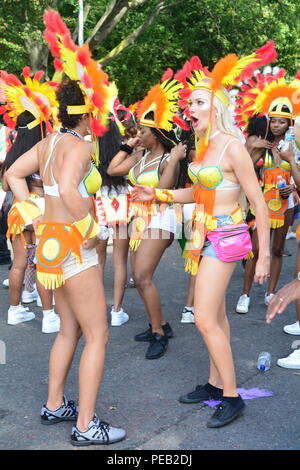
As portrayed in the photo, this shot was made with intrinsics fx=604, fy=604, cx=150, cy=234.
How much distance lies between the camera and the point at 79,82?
10.6ft

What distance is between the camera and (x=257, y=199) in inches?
138

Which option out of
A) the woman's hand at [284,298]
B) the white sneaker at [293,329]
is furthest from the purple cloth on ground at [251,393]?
the white sneaker at [293,329]

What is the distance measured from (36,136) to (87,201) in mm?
2132

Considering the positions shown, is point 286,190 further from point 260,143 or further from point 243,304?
point 243,304

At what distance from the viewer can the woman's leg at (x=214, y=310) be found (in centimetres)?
355

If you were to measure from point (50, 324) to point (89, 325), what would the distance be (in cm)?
209

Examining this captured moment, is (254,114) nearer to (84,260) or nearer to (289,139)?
(289,139)

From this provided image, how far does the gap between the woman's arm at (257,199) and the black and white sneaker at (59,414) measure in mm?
1363

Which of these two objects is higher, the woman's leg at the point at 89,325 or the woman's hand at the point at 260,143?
the woman's hand at the point at 260,143

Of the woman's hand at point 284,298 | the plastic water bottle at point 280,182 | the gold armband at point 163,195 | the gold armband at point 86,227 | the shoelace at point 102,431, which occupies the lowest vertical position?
the shoelace at point 102,431

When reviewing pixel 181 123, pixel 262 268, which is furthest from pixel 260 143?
pixel 262 268

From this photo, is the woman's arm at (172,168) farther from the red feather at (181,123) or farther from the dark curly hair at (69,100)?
the dark curly hair at (69,100)

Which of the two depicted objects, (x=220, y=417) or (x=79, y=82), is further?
(x=220, y=417)
